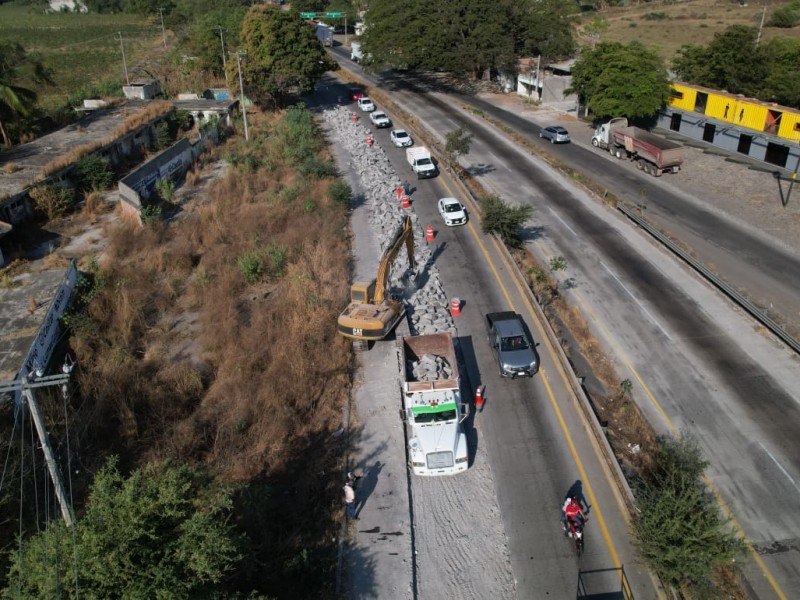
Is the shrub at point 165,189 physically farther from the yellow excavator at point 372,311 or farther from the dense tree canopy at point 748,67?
the dense tree canopy at point 748,67

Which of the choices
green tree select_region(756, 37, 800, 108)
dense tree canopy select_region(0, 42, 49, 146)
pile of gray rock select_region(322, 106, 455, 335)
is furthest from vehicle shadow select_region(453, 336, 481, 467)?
green tree select_region(756, 37, 800, 108)

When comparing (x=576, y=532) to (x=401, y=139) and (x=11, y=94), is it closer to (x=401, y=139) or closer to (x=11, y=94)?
(x=401, y=139)

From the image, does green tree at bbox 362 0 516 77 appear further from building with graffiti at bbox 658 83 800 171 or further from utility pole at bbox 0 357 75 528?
utility pole at bbox 0 357 75 528

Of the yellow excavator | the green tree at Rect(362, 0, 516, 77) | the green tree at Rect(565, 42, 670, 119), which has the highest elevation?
the green tree at Rect(362, 0, 516, 77)

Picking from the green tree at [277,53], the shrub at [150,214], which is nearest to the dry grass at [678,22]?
the green tree at [277,53]

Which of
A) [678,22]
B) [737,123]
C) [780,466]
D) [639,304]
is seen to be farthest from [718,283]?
[678,22]

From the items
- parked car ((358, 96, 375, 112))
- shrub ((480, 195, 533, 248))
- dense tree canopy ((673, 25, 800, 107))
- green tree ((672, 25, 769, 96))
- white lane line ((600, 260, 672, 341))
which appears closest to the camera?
white lane line ((600, 260, 672, 341))
